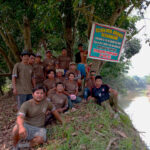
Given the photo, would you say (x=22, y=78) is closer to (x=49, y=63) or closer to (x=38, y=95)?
(x=38, y=95)

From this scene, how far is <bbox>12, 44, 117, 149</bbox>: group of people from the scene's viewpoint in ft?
10.8

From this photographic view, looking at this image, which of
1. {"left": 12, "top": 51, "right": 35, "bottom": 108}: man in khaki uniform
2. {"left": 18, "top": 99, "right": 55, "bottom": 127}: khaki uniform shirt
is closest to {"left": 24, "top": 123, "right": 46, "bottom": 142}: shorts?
{"left": 18, "top": 99, "right": 55, "bottom": 127}: khaki uniform shirt

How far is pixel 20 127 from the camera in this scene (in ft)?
9.71

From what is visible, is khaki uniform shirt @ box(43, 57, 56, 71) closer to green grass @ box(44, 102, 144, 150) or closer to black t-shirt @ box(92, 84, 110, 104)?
black t-shirt @ box(92, 84, 110, 104)

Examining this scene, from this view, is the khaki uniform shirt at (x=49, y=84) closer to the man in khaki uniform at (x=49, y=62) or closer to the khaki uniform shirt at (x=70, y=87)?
the khaki uniform shirt at (x=70, y=87)

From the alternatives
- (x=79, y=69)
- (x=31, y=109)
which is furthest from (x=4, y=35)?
(x=31, y=109)

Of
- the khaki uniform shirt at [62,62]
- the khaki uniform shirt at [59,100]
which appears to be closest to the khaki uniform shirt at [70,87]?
the khaki uniform shirt at [59,100]

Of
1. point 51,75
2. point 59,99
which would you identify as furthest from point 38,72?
point 59,99

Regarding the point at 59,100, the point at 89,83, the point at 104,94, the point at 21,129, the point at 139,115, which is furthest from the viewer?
the point at 139,115

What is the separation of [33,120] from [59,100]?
4.35 ft

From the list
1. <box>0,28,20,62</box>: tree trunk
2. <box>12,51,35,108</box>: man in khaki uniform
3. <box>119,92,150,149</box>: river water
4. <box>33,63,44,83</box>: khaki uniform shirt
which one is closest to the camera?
<box>12,51,35,108</box>: man in khaki uniform

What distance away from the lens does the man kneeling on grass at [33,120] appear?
10.3 feet

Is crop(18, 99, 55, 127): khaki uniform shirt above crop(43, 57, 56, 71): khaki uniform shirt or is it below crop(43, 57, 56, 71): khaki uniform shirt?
below

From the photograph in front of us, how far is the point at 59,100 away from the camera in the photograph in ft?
15.4
